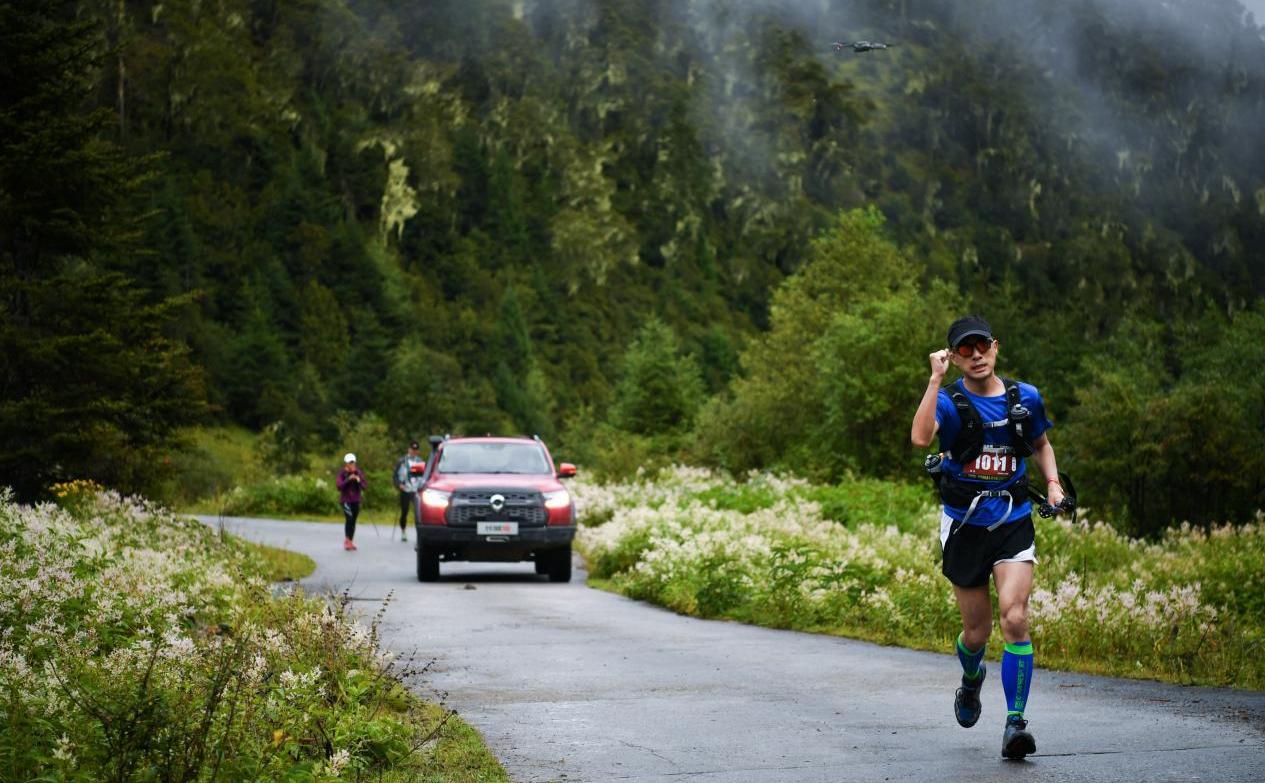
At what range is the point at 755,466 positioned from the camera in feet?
170

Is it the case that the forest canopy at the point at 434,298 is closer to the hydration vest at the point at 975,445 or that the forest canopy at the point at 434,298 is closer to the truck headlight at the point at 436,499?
the truck headlight at the point at 436,499

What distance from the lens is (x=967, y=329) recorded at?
7.46 m

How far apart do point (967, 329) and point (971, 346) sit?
0.09 m

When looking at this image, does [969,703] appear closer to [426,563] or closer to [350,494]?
[426,563]

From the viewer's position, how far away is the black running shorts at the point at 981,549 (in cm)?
732

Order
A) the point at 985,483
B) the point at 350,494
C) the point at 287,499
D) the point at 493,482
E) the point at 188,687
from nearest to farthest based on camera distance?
1. the point at 188,687
2. the point at 985,483
3. the point at 493,482
4. the point at 350,494
5. the point at 287,499

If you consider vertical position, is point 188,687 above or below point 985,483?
below

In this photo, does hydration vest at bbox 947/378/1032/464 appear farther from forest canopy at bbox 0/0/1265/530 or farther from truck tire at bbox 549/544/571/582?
forest canopy at bbox 0/0/1265/530

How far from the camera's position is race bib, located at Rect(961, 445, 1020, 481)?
7387mm

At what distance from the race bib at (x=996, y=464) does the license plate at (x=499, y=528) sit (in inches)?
551

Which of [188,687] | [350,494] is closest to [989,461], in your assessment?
[188,687]

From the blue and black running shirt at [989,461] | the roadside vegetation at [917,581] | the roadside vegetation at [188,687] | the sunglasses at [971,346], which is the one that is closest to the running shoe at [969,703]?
the blue and black running shirt at [989,461]

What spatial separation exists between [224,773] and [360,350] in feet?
356

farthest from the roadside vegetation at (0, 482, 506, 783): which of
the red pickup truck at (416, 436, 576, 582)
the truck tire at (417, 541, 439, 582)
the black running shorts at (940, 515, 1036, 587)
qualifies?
the truck tire at (417, 541, 439, 582)
